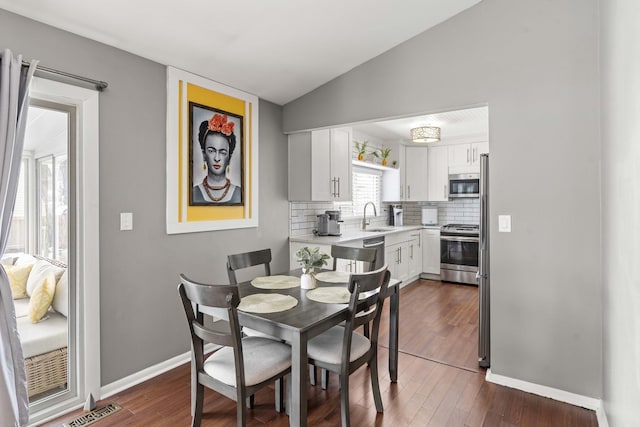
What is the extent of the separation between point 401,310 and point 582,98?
2983 millimetres

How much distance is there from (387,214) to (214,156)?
403cm

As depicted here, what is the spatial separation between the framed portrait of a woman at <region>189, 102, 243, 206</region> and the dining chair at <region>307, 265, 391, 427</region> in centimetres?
163

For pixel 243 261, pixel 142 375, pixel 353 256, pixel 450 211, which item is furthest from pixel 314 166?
pixel 450 211

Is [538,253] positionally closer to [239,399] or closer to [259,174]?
[239,399]

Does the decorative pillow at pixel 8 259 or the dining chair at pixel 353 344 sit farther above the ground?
the decorative pillow at pixel 8 259

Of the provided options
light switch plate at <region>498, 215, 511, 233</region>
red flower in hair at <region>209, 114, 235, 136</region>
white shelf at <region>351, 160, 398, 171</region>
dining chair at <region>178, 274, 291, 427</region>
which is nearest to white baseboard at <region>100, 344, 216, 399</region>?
dining chair at <region>178, 274, 291, 427</region>

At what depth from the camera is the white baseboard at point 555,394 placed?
7.43 ft

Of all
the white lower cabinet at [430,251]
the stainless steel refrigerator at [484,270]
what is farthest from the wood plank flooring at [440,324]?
the white lower cabinet at [430,251]

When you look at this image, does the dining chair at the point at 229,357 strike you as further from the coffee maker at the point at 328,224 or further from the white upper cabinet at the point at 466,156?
the white upper cabinet at the point at 466,156

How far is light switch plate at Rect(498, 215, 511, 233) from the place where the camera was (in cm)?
261

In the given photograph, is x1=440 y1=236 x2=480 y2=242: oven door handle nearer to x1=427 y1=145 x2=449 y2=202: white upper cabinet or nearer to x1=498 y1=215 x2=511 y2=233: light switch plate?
x1=427 y1=145 x2=449 y2=202: white upper cabinet

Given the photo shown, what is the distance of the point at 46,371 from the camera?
228 cm

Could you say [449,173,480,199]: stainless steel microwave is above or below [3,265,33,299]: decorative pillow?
above

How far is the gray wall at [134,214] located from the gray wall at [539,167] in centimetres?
227
